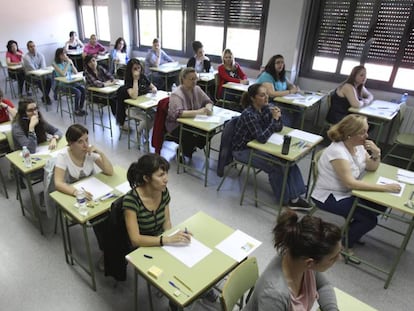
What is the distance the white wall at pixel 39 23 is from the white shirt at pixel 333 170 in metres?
8.80

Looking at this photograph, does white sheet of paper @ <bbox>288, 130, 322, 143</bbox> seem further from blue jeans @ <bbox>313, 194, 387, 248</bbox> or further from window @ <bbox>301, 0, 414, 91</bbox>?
window @ <bbox>301, 0, 414, 91</bbox>

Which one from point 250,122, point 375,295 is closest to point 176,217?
point 250,122

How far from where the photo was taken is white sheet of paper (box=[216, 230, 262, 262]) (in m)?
1.86

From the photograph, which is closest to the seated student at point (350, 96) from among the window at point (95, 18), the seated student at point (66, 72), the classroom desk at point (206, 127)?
the classroom desk at point (206, 127)

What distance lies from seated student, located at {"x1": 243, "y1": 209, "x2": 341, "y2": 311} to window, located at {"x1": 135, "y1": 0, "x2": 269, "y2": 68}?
5577 millimetres

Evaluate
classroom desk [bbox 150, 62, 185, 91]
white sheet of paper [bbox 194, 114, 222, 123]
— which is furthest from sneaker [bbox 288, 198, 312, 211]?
classroom desk [bbox 150, 62, 185, 91]

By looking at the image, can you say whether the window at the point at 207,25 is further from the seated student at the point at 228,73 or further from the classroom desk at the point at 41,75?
the classroom desk at the point at 41,75

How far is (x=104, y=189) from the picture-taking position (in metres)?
2.46

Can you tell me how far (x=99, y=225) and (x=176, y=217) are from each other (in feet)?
3.56

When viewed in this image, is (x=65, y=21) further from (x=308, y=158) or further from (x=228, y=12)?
(x=308, y=158)

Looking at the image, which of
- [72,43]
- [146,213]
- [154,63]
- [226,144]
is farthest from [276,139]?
[72,43]

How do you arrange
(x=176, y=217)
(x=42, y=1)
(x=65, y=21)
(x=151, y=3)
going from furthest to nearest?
1. (x=65, y=21)
2. (x=42, y=1)
3. (x=151, y=3)
4. (x=176, y=217)

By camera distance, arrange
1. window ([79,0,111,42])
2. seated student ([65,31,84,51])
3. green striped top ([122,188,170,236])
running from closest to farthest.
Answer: green striped top ([122,188,170,236]), seated student ([65,31,84,51]), window ([79,0,111,42])

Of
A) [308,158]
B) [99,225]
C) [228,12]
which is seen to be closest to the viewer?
[99,225]
